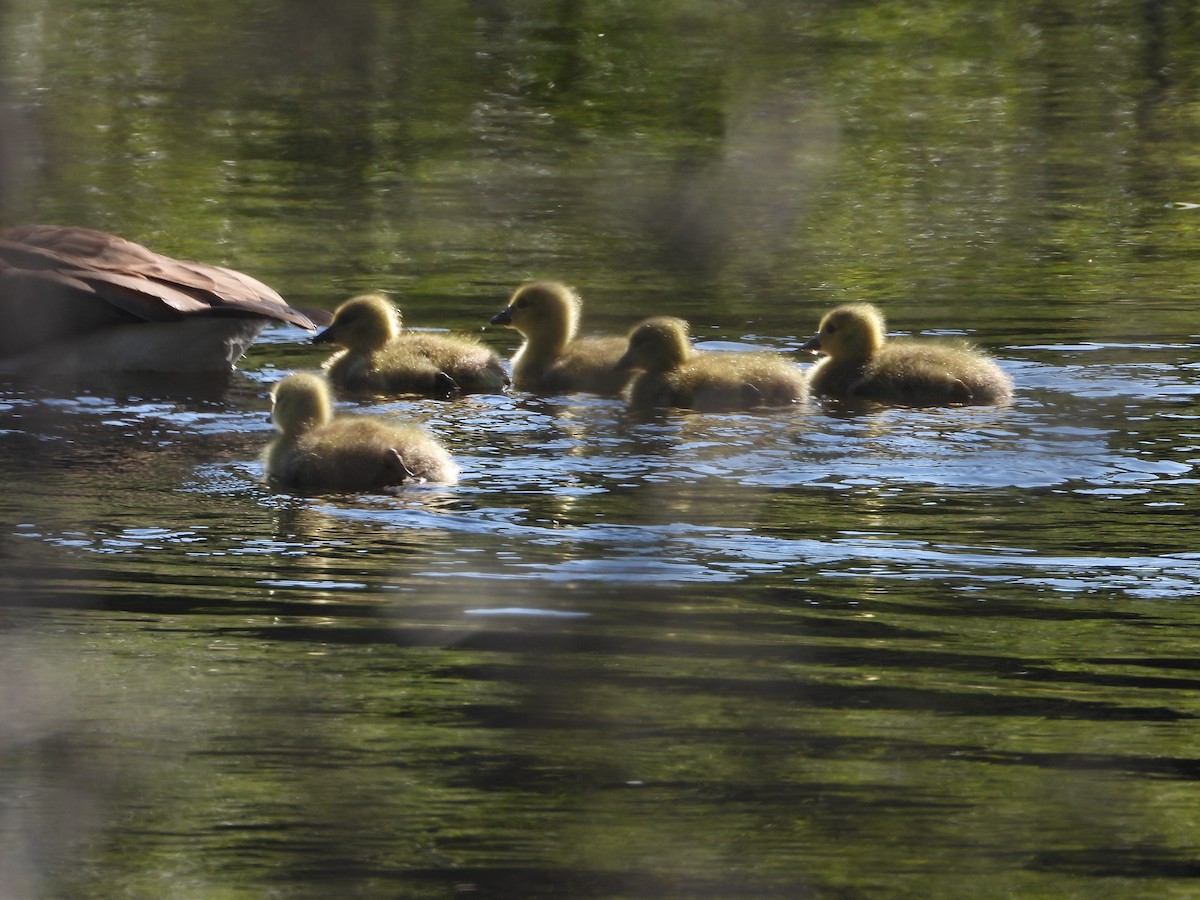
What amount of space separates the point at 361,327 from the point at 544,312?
0.61 meters

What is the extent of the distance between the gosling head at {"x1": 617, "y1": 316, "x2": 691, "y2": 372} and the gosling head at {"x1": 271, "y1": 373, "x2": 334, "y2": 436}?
1170 millimetres

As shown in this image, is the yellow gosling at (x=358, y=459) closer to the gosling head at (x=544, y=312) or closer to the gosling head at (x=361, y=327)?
the gosling head at (x=361, y=327)

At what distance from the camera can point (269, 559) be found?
366 centimetres

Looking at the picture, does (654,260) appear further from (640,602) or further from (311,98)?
(311,98)

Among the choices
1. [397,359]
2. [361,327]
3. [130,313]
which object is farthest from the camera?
[361,327]

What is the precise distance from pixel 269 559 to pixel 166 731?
1.88 m

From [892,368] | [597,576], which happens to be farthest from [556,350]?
[597,576]

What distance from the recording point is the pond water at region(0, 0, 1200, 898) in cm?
131

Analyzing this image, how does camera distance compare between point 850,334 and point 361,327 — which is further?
point 361,327

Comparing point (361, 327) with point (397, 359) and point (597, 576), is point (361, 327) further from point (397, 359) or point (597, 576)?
point (597, 576)

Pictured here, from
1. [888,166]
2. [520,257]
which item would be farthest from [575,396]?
[888,166]

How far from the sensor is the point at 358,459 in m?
4.73

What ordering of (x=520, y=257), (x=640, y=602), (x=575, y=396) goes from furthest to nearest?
1. (x=520, y=257)
2. (x=575, y=396)
3. (x=640, y=602)

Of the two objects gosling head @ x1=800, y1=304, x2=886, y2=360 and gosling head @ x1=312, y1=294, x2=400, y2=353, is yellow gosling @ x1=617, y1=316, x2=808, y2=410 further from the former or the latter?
gosling head @ x1=312, y1=294, x2=400, y2=353
